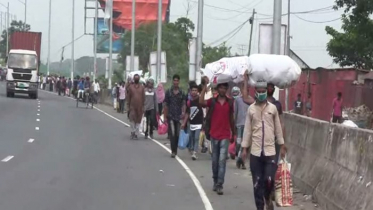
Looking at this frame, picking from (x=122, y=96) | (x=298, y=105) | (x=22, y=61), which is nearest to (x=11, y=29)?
(x=22, y=61)

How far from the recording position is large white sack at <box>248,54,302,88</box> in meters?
16.5

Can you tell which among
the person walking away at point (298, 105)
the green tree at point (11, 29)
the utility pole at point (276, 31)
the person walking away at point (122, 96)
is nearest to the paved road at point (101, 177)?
the utility pole at point (276, 31)

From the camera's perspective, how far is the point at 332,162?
12.4 m

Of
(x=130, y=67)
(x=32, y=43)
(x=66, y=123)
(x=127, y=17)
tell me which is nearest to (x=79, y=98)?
(x=130, y=67)

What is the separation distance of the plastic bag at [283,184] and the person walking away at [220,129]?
2.31 meters

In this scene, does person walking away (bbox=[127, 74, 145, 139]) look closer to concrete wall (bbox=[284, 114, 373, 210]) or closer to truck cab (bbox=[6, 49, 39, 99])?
concrete wall (bbox=[284, 114, 373, 210])

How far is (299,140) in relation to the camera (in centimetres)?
1541

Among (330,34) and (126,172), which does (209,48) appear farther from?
(126,172)

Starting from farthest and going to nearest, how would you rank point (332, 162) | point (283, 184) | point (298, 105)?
1. point (298, 105)
2. point (332, 162)
3. point (283, 184)

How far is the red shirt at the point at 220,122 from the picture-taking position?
14186mm

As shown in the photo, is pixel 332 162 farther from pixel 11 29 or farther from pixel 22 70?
pixel 11 29

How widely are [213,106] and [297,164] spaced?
1964 mm

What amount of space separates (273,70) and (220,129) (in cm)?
277

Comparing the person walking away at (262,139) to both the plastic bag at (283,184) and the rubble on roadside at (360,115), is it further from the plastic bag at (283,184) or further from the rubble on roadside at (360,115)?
the rubble on roadside at (360,115)
